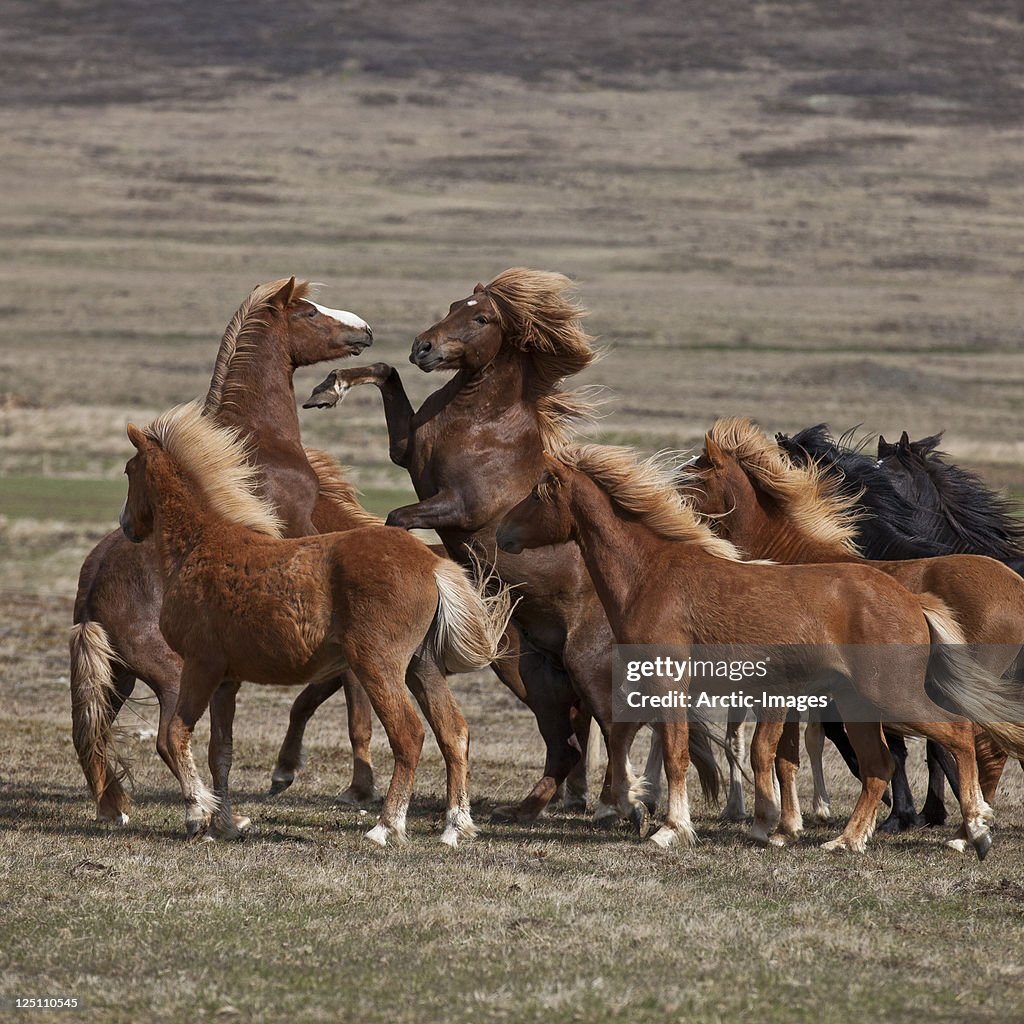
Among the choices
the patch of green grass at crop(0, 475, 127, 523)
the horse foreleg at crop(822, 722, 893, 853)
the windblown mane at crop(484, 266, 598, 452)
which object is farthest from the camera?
the patch of green grass at crop(0, 475, 127, 523)

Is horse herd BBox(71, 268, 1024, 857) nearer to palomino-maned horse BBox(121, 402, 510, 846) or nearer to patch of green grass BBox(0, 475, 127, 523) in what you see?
palomino-maned horse BBox(121, 402, 510, 846)

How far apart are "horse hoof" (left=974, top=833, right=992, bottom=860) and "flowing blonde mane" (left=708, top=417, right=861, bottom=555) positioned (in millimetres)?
2091

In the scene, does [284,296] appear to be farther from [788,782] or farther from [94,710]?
[788,782]

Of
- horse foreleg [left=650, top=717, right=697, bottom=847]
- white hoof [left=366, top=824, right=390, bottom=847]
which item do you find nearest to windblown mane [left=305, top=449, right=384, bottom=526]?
white hoof [left=366, top=824, right=390, bottom=847]

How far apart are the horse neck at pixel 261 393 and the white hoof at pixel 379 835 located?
2.66 meters

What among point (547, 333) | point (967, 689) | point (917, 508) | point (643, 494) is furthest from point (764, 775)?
point (547, 333)

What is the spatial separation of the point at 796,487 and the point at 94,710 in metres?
4.26

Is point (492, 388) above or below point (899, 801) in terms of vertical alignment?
above

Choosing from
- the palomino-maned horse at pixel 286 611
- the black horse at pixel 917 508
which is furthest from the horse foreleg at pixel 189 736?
the black horse at pixel 917 508

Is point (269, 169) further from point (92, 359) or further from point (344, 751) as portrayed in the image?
point (344, 751)

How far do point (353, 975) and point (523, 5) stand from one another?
15818 cm

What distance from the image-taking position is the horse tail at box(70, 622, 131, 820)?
→ 8750 millimetres

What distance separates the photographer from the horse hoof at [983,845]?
798cm

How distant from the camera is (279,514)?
9.28 m
